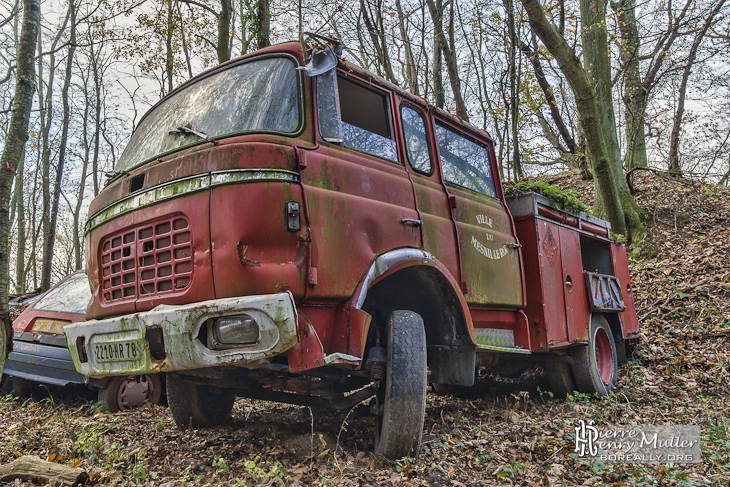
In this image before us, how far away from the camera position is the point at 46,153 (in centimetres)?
1908

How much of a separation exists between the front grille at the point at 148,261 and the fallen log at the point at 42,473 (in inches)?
39.3

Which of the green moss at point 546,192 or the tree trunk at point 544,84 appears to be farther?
the tree trunk at point 544,84

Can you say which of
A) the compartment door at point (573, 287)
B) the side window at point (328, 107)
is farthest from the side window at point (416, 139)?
the compartment door at point (573, 287)

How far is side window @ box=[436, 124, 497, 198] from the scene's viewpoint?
15.1 feet

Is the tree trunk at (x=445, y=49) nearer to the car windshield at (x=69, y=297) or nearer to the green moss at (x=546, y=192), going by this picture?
the green moss at (x=546, y=192)

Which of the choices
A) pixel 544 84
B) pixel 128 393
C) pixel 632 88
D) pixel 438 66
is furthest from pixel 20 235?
pixel 632 88

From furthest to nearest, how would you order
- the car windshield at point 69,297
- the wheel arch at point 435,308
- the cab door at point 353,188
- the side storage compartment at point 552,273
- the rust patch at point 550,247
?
the car windshield at point 69,297, the rust patch at point 550,247, the side storage compartment at point 552,273, the wheel arch at point 435,308, the cab door at point 353,188

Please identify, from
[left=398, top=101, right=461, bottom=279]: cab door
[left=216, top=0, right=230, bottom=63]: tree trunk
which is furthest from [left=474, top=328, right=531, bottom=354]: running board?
[left=216, top=0, right=230, bottom=63]: tree trunk

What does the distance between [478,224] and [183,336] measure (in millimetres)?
2623

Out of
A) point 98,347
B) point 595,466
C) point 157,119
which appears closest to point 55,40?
point 157,119

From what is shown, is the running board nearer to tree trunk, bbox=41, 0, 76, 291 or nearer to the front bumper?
the front bumper

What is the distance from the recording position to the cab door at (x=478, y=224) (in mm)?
4355

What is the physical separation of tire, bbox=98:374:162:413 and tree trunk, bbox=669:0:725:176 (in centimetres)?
1366

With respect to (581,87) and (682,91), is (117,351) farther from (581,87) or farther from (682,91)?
(682,91)
